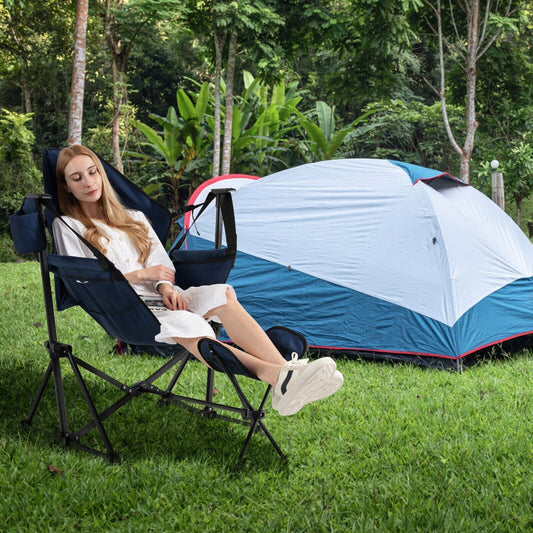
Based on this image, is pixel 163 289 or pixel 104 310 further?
pixel 163 289

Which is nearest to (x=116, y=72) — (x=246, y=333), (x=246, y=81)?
(x=246, y=81)

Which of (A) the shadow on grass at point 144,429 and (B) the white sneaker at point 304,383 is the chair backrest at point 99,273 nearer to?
(A) the shadow on grass at point 144,429

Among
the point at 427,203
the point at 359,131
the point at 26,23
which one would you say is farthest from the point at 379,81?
the point at 26,23

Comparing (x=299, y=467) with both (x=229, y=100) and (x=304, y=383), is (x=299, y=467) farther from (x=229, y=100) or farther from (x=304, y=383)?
(x=229, y=100)

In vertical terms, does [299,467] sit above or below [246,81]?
below

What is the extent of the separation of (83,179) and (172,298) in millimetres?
635

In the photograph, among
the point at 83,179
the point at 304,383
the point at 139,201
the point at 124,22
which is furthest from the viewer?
the point at 124,22

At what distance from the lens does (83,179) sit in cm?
275

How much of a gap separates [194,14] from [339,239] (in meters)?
5.21

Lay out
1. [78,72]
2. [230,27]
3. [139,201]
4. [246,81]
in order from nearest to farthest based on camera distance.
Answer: [139,201] < [78,72] < [230,27] < [246,81]

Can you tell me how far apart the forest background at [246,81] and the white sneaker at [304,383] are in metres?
4.87

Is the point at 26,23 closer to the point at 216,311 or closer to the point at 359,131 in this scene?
the point at 359,131

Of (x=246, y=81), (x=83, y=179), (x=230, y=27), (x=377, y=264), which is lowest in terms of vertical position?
(x=377, y=264)

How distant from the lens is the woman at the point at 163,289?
7.02 feet
